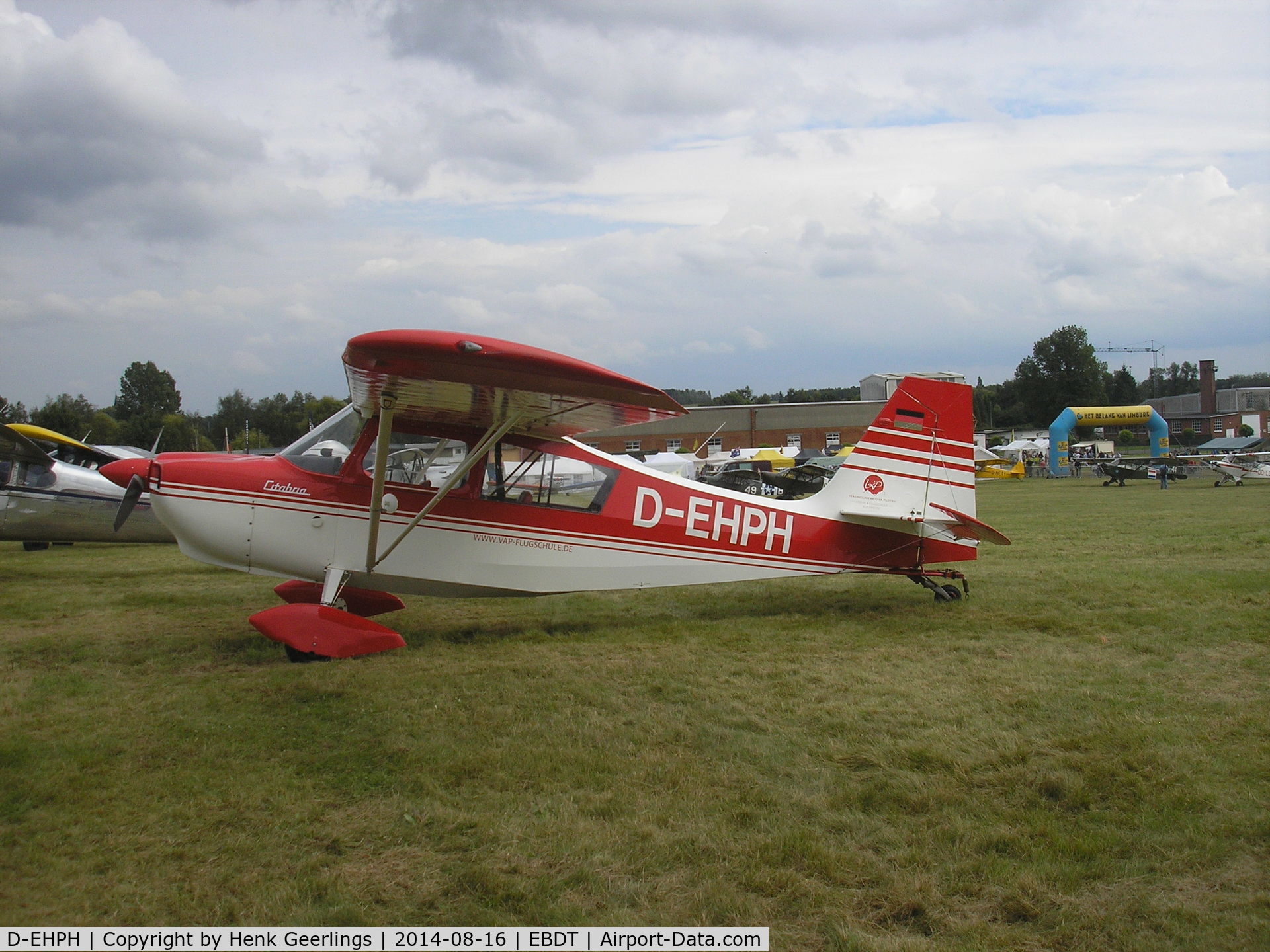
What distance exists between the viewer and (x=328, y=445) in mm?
6695

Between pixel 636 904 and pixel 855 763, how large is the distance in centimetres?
155

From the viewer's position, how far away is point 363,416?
21.4ft

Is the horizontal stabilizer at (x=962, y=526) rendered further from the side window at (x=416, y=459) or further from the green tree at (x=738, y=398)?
the green tree at (x=738, y=398)

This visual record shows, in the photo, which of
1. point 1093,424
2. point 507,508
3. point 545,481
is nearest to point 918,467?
point 545,481

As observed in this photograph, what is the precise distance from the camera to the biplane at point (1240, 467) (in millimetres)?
28891

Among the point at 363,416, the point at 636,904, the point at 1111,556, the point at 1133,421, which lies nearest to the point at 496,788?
the point at 636,904

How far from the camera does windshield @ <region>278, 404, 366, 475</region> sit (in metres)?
6.50

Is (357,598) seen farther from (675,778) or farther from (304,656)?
(675,778)

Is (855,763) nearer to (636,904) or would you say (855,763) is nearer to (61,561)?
(636,904)

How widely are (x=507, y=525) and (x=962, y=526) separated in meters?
4.03

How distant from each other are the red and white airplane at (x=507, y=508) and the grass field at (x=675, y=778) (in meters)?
0.57

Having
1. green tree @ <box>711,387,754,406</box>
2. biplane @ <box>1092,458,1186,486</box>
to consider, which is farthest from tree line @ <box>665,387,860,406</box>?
biplane @ <box>1092,458,1186,486</box>

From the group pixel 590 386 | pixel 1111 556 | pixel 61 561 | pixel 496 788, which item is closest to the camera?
pixel 496 788

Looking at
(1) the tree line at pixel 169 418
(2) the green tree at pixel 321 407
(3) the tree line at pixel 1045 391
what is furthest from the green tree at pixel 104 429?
(3) the tree line at pixel 1045 391
